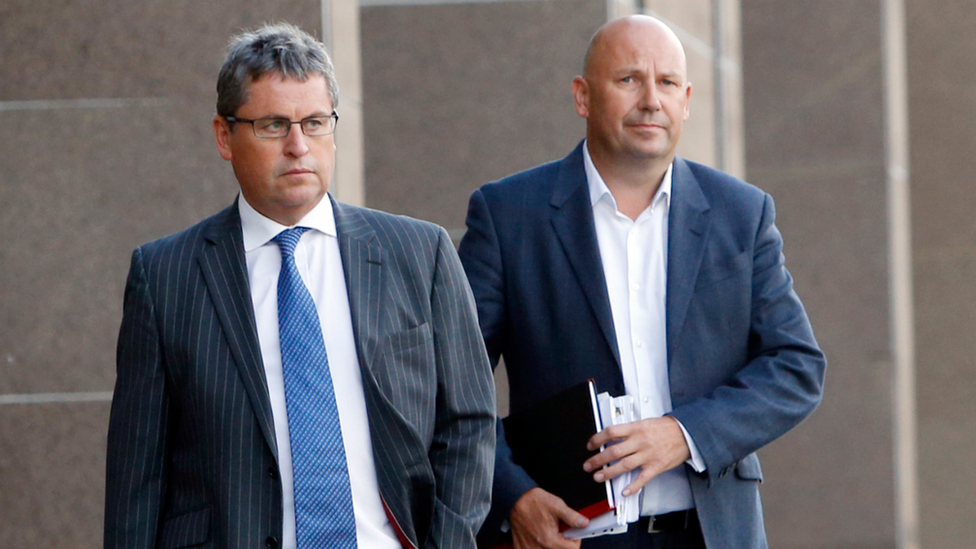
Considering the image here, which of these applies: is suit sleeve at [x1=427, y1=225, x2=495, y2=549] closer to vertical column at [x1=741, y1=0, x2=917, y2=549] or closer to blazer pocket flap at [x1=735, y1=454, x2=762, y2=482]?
blazer pocket flap at [x1=735, y1=454, x2=762, y2=482]

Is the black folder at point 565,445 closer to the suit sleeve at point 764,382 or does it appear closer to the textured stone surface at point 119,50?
the suit sleeve at point 764,382

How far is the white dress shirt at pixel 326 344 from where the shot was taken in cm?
287

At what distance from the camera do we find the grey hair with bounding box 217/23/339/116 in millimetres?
2979

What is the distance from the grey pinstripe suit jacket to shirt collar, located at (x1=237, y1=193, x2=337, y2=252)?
0.02 metres

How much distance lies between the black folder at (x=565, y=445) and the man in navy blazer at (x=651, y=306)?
43 mm

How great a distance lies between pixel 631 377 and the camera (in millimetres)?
3553

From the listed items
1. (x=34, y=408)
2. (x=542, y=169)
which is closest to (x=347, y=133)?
(x=542, y=169)

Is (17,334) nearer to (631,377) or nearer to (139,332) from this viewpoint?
(139,332)

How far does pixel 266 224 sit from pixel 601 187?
1.07 m

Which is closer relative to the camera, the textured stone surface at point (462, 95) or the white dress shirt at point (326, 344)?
the white dress shirt at point (326, 344)

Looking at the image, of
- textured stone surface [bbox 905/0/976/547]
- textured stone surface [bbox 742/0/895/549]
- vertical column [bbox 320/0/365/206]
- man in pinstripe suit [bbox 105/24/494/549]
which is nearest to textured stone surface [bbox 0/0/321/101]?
vertical column [bbox 320/0/365/206]

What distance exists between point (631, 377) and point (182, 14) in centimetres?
220

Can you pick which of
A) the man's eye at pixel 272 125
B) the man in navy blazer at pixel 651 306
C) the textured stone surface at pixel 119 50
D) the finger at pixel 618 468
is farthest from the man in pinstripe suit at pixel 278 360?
the textured stone surface at pixel 119 50

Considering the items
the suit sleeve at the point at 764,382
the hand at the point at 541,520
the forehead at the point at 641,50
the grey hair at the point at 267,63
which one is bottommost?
the hand at the point at 541,520
